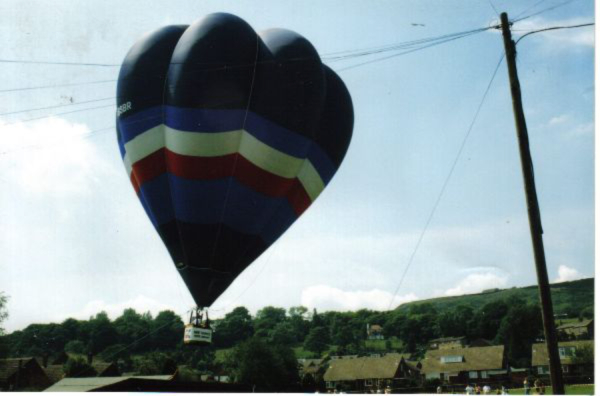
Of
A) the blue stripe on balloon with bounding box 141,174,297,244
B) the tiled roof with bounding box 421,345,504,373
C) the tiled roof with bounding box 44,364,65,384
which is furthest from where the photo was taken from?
the tiled roof with bounding box 421,345,504,373

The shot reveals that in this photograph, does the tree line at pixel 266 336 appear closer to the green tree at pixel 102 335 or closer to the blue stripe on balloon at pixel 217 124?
the green tree at pixel 102 335

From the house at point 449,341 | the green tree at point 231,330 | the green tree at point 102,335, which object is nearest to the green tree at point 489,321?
the house at point 449,341

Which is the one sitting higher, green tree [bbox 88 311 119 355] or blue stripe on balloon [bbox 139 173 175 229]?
blue stripe on balloon [bbox 139 173 175 229]

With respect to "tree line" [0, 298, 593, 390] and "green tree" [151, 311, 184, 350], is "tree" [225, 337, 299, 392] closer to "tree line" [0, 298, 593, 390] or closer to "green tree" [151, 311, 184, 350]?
"tree line" [0, 298, 593, 390]

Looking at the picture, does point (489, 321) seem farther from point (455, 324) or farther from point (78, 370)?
point (78, 370)

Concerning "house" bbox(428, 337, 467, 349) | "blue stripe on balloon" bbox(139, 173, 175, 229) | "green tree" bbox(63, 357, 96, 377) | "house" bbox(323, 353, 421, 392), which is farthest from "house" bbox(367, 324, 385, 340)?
"blue stripe on balloon" bbox(139, 173, 175, 229)
